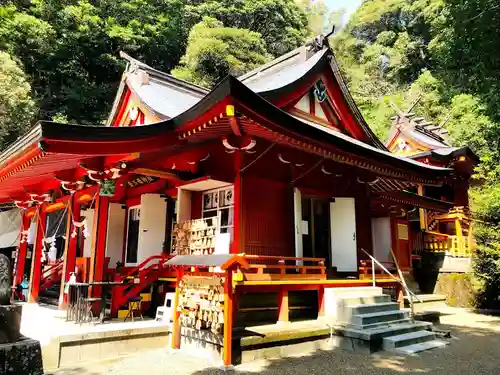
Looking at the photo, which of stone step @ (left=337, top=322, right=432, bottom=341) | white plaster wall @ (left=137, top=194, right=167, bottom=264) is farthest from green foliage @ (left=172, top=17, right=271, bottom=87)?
stone step @ (left=337, top=322, right=432, bottom=341)

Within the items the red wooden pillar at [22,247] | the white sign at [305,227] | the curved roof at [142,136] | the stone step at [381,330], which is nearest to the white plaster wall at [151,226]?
the curved roof at [142,136]

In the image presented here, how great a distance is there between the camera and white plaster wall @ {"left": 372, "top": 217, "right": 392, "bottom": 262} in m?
12.7

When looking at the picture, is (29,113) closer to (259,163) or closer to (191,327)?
(259,163)

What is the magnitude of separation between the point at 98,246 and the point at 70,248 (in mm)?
1756

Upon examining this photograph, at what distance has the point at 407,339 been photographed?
7621 millimetres

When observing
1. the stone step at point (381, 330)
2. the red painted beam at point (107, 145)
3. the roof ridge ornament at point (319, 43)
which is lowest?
the stone step at point (381, 330)

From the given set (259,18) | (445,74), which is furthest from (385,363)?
(259,18)

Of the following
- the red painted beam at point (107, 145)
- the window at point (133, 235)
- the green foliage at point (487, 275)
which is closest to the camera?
the red painted beam at point (107, 145)

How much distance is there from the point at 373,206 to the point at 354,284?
4175mm

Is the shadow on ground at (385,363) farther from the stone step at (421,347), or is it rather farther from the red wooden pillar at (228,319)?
the red wooden pillar at (228,319)

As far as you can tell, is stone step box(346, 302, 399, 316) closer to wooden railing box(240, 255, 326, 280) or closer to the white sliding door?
wooden railing box(240, 255, 326, 280)

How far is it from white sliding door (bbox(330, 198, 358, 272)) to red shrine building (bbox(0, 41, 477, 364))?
28mm

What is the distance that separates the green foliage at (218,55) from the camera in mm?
30266

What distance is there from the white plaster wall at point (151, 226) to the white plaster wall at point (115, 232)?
188cm
